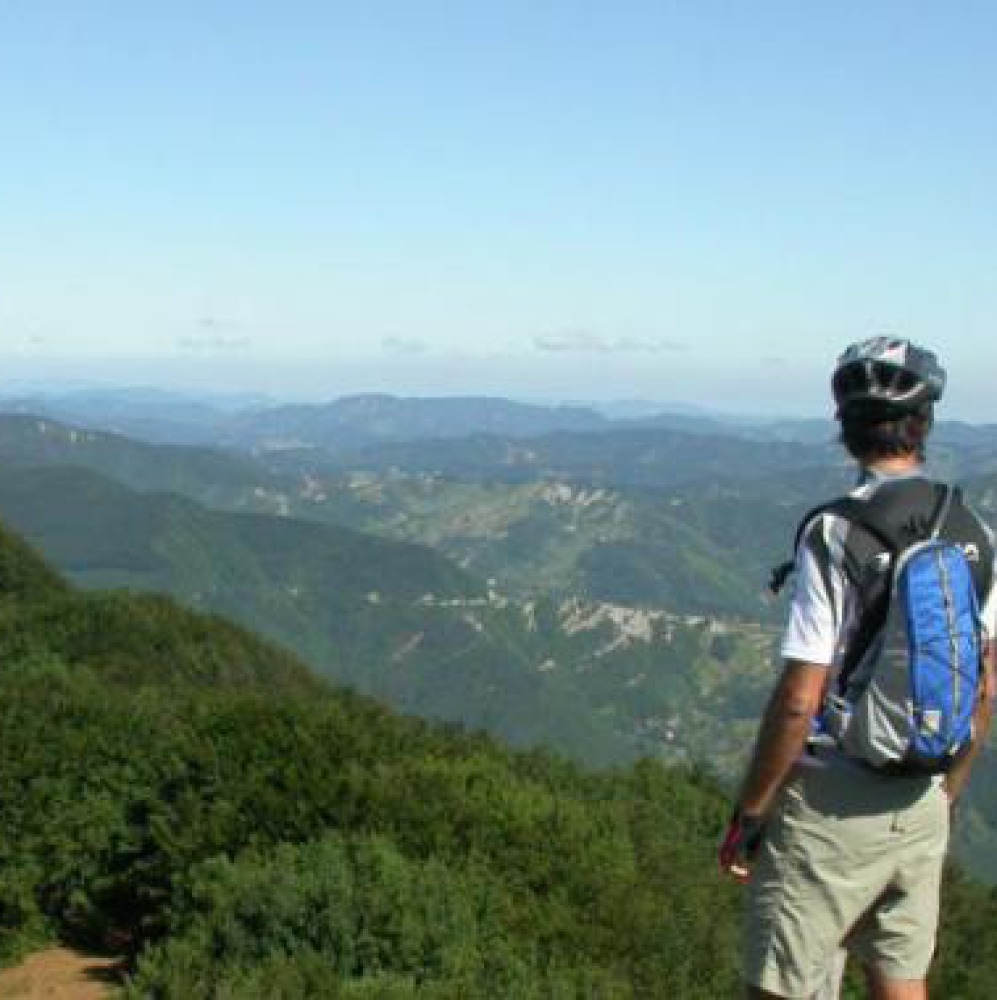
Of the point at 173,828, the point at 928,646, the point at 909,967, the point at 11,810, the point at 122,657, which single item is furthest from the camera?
the point at 122,657

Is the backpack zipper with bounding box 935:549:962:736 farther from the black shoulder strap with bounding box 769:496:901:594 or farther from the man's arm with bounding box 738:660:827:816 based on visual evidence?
the man's arm with bounding box 738:660:827:816

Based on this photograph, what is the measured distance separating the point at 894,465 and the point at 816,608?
28.1 inches

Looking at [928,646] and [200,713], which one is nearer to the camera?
[928,646]

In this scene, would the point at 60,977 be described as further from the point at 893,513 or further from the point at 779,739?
the point at 893,513

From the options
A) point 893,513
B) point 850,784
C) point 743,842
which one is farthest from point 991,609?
point 743,842

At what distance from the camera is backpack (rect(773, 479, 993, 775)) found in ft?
16.1

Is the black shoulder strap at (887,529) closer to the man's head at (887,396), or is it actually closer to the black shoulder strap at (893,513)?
the black shoulder strap at (893,513)

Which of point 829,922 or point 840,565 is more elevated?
point 840,565

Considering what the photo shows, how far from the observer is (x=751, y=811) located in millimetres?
5086

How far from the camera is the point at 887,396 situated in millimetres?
5176

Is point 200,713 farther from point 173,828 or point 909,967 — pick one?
point 909,967

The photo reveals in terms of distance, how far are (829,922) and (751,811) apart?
51 centimetres

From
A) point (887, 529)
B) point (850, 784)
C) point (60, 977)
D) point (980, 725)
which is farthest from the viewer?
point (60, 977)

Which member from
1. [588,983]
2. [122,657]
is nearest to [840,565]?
[588,983]
